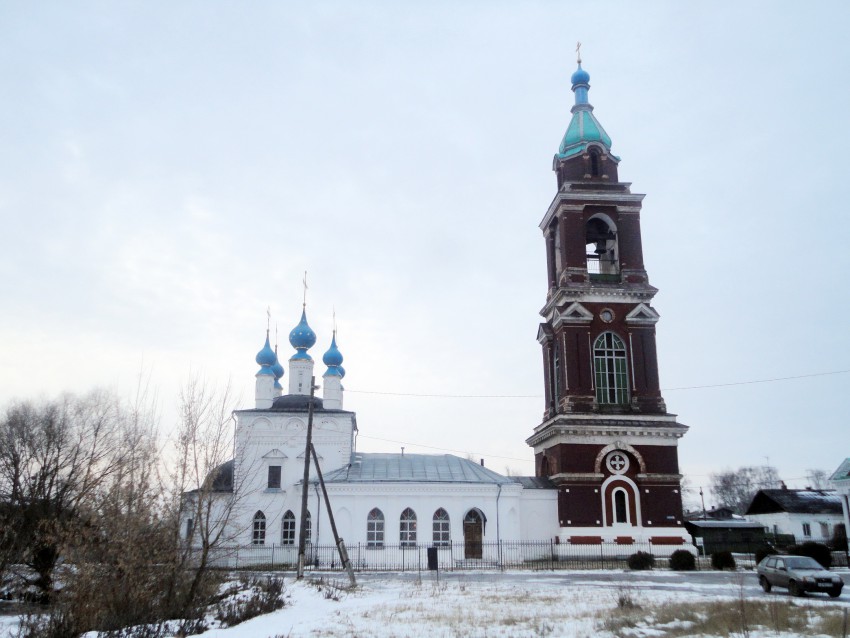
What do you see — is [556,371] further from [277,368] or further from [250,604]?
[250,604]

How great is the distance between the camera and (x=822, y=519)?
5462cm

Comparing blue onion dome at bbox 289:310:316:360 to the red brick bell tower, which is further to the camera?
blue onion dome at bbox 289:310:316:360

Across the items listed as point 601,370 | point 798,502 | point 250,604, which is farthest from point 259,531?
point 798,502

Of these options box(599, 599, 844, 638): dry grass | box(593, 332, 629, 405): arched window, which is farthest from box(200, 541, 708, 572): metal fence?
box(599, 599, 844, 638): dry grass

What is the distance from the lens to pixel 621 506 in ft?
119

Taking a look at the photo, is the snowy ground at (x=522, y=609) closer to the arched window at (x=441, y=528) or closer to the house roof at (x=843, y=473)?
the arched window at (x=441, y=528)

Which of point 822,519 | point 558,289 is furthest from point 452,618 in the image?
point 822,519

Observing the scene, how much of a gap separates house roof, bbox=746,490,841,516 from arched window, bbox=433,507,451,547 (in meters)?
31.9

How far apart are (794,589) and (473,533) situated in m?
17.2

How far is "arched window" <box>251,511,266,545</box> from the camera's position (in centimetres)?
3653

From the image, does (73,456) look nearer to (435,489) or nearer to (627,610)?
(435,489)

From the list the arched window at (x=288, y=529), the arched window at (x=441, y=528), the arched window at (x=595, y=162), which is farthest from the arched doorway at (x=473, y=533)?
the arched window at (x=595, y=162)

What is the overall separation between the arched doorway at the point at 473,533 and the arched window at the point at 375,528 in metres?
3.89

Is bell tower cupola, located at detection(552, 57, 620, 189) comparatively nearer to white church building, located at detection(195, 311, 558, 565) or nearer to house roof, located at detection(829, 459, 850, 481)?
white church building, located at detection(195, 311, 558, 565)
